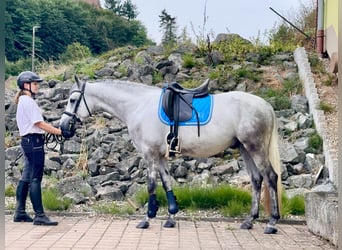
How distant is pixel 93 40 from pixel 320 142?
30928 mm

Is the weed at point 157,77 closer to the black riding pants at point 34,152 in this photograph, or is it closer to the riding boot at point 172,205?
the black riding pants at point 34,152

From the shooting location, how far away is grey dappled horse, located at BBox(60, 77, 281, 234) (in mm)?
6852

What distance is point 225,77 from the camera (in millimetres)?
13469

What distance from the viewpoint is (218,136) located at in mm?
6957

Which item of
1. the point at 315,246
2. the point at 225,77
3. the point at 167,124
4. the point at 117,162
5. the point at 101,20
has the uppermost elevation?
the point at 101,20

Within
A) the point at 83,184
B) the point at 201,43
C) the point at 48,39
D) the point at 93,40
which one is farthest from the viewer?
the point at 93,40

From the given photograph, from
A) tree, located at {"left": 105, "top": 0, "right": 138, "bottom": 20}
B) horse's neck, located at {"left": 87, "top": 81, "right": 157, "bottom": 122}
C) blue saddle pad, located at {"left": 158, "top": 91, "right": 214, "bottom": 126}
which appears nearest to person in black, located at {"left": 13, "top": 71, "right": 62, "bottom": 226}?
horse's neck, located at {"left": 87, "top": 81, "right": 157, "bottom": 122}

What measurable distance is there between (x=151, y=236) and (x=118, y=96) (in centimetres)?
211

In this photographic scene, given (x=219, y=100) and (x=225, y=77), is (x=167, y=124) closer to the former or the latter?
(x=219, y=100)

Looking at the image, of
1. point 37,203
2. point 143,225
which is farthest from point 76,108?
point 143,225

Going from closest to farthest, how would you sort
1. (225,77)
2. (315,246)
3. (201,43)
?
(315,246), (225,77), (201,43)

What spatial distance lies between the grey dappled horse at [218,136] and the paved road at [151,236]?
262 millimetres

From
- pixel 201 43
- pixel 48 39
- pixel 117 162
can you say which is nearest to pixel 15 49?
pixel 48 39

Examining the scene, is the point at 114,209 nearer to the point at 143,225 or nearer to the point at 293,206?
the point at 143,225
